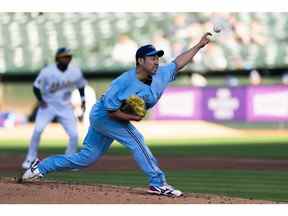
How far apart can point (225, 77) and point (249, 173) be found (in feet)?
38.0

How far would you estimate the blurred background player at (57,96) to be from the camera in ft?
38.0

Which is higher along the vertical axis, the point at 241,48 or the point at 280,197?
the point at 241,48

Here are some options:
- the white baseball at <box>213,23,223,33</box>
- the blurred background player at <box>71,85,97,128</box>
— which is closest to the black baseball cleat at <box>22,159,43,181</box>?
the white baseball at <box>213,23,223,33</box>

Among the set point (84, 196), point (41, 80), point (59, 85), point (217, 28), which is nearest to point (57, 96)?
point (59, 85)

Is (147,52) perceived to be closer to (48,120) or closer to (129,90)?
(129,90)

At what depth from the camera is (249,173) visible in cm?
1099

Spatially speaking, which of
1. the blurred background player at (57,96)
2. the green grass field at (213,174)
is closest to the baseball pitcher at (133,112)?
the green grass field at (213,174)

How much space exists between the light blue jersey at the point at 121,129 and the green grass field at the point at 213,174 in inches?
56.5

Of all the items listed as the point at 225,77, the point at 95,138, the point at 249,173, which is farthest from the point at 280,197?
the point at 225,77

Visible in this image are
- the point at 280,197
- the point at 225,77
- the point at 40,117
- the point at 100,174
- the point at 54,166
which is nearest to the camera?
the point at 54,166

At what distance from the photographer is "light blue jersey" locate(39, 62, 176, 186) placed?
7000 mm

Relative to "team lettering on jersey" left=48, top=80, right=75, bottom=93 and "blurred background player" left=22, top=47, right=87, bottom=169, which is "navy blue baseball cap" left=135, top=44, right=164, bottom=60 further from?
"team lettering on jersey" left=48, top=80, right=75, bottom=93

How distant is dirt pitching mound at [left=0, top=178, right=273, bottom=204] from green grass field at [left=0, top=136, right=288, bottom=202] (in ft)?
3.51
